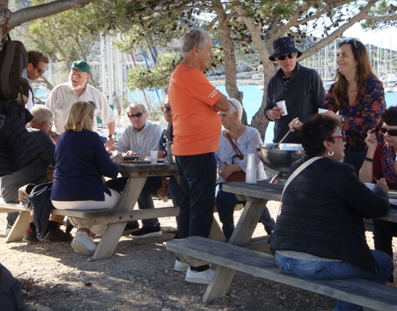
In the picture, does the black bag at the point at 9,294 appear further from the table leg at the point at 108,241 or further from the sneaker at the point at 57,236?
the sneaker at the point at 57,236

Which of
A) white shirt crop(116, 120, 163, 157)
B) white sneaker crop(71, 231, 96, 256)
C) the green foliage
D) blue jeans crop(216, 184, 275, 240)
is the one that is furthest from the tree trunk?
white sneaker crop(71, 231, 96, 256)

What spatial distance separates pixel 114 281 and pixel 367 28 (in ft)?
26.5

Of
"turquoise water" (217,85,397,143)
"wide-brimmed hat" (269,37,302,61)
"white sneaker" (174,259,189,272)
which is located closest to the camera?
"white sneaker" (174,259,189,272)

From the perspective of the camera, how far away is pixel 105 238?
4656 millimetres

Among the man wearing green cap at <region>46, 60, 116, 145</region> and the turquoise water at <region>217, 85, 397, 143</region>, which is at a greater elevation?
the man wearing green cap at <region>46, 60, 116, 145</region>

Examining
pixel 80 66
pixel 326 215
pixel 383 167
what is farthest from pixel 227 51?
pixel 326 215

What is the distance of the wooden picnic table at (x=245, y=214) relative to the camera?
349 centimetres

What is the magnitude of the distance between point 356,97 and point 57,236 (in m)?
2.78

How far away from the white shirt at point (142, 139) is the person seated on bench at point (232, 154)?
101 cm

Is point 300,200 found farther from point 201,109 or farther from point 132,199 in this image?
point 132,199

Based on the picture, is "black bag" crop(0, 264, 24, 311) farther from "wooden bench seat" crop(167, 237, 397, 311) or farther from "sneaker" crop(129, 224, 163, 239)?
"sneaker" crop(129, 224, 163, 239)

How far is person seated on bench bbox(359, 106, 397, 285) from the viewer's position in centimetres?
349

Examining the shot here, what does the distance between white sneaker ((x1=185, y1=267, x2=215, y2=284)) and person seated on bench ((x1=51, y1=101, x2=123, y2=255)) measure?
108 centimetres

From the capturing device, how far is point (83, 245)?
4.66 meters
